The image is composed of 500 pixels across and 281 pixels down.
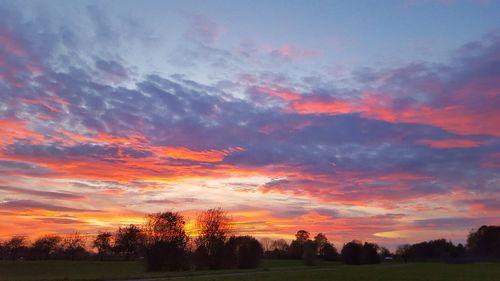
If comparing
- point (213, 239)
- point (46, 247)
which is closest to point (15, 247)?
point (46, 247)

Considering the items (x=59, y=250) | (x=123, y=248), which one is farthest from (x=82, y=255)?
(x=123, y=248)

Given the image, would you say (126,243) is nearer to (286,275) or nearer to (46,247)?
(46,247)

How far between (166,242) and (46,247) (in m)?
118

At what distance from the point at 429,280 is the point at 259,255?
174 ft

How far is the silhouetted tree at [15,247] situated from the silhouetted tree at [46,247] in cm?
512

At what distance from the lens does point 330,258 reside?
174 m

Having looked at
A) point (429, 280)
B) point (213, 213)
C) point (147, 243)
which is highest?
point (213, 213)

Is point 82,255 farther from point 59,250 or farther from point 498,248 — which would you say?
point 498,248

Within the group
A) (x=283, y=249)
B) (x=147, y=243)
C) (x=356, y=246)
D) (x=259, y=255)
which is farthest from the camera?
(x=283, y=249)

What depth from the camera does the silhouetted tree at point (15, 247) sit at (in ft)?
575

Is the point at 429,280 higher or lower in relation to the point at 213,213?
lower

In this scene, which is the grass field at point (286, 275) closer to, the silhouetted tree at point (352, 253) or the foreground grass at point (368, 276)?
the foreground grass at point (368, 276)

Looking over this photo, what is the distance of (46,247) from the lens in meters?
176

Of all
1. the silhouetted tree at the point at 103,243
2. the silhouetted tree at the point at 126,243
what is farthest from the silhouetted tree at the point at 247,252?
the silhouetted tree at the point at 103,243
